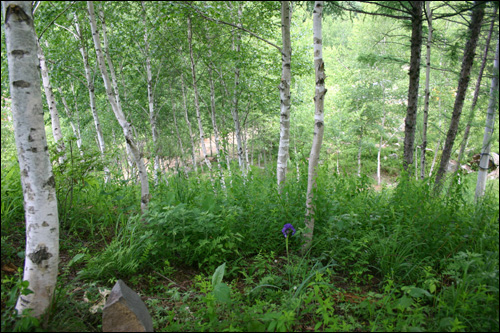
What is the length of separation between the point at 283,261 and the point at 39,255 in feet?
8.04

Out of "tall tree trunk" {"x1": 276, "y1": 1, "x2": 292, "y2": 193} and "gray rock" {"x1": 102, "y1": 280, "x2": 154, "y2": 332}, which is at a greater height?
"tall tree trunk" {"x1": 276, "y1": 1, "x2": 292, "y2": 193}

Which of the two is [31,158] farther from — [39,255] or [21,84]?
[39,255]

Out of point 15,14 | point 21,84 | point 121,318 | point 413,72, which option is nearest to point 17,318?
point 121,318

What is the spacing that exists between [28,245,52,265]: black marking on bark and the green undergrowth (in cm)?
32

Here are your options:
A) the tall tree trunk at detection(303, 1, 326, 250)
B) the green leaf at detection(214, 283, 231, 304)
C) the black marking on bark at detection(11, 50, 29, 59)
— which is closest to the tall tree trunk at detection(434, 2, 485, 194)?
the tall tree trunk at detection(303, 1, 326, 250)

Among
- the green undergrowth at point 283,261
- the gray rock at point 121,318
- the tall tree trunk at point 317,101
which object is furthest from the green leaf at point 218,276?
the tall tree trunk at point 317,101

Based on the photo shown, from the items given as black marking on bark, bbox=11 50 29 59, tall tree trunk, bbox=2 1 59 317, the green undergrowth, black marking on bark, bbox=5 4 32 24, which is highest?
black marking on bark, bbox=5 4 32 24

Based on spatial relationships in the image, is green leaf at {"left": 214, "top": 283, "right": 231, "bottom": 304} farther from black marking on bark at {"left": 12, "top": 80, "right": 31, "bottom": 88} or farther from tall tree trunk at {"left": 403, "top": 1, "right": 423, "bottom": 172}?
tall tree trunk at {"left": 403, "top": 1, "right": 423, "bottom": 172}

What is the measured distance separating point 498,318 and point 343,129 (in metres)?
19.7

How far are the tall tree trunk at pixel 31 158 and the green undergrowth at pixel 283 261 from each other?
22 centimetres

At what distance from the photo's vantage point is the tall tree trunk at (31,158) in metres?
2.08

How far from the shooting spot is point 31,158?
2150 millimetres

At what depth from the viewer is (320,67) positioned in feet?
11.2

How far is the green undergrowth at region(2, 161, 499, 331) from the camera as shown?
233 centimetres
